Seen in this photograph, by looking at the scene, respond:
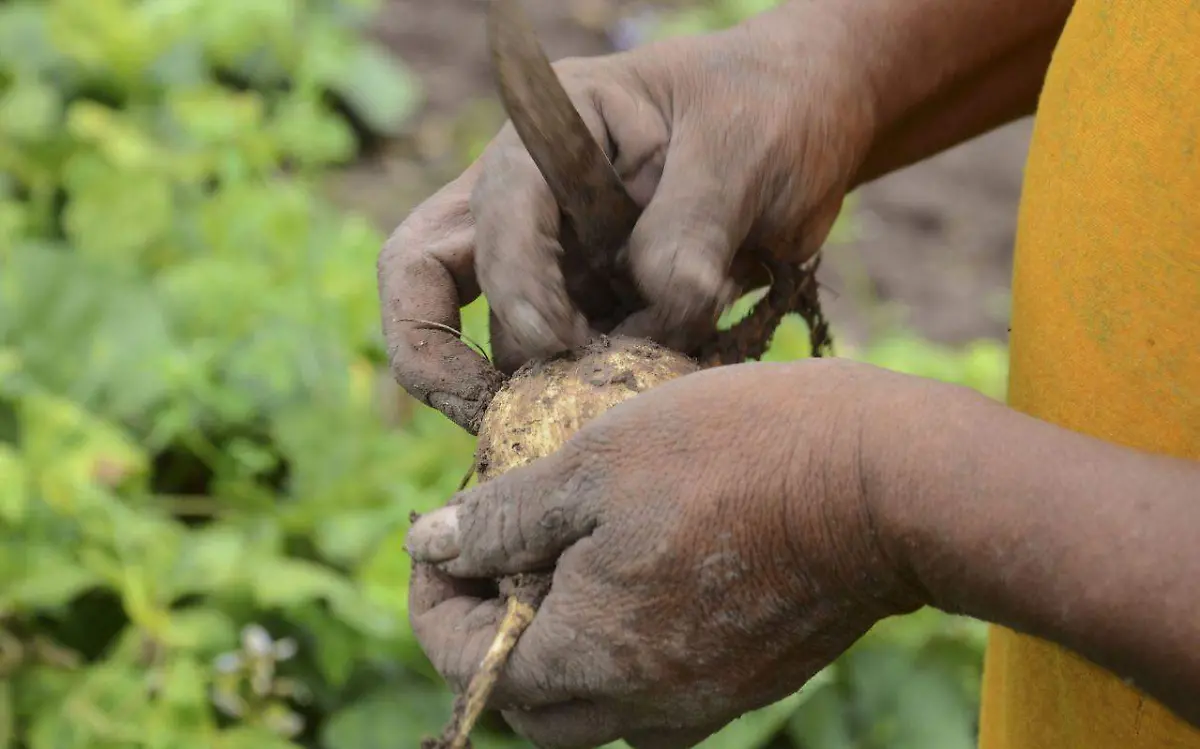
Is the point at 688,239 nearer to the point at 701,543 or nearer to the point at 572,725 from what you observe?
the point at 701,543

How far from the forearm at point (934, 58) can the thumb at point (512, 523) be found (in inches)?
31.7

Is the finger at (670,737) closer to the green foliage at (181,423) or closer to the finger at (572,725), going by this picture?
the finger at (572,725)

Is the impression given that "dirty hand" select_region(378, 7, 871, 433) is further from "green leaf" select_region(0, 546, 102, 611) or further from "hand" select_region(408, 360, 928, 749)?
"green leaf" select_region(0, 546, 102, 611)

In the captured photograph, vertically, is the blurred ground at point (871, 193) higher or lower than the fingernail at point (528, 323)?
higher

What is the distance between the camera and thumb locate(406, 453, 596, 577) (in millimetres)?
1467

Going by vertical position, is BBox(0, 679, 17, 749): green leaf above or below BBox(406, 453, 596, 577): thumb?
below

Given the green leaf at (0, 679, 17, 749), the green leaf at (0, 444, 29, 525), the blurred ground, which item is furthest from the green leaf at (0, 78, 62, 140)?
the green leaf at (0, 679, 17, 749)

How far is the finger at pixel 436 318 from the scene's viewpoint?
187 cm

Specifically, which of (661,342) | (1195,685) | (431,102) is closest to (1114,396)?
(1195,685)

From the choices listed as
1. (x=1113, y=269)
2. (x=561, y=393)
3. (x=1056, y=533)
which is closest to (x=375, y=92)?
(x=561, y=393)

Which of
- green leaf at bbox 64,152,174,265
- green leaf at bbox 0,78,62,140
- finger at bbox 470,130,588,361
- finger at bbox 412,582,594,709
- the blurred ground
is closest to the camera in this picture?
finger at bbox 412,582,594,709

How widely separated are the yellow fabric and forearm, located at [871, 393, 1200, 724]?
198 millimetres

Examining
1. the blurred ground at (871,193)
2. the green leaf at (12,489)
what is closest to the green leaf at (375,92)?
the blurred ground at (871,193)

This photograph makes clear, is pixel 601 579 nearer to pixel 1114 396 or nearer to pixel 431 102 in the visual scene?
pixel 1114 396
